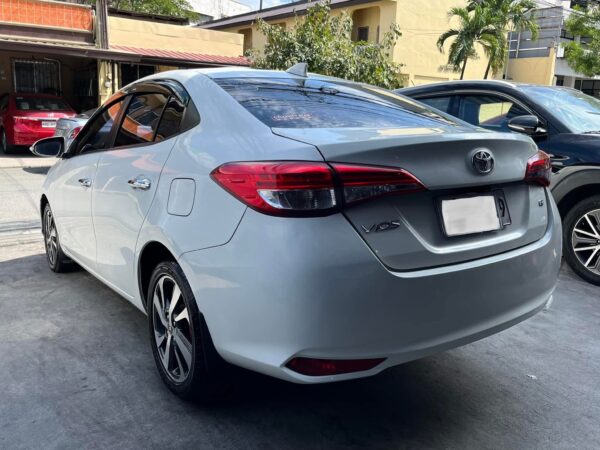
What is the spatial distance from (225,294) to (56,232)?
2.87 metres

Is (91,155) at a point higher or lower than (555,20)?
lower

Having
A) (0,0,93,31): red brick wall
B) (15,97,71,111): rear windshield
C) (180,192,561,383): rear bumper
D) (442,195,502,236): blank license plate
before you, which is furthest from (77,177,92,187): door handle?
(0,0,93,31): red brick wall

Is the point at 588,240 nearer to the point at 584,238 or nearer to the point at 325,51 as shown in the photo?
the point at 584,238

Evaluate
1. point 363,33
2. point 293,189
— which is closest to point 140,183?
point 293,189

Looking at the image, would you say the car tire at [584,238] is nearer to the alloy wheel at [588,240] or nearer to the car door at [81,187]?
the alloy wheel at [588,240]

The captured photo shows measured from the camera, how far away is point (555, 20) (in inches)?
1321

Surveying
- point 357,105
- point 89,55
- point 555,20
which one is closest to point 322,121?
point 357,105

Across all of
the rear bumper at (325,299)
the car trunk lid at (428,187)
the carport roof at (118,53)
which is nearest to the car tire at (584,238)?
the car trunk lid at (428,187)

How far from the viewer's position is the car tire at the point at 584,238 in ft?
15.7

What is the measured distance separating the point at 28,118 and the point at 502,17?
70.9ft

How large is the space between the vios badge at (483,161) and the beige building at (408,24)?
24933 millimetres

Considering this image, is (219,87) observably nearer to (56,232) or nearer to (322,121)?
(322,121)

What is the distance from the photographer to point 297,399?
2.92 metres

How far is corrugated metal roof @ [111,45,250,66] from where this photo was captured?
19094 mm
